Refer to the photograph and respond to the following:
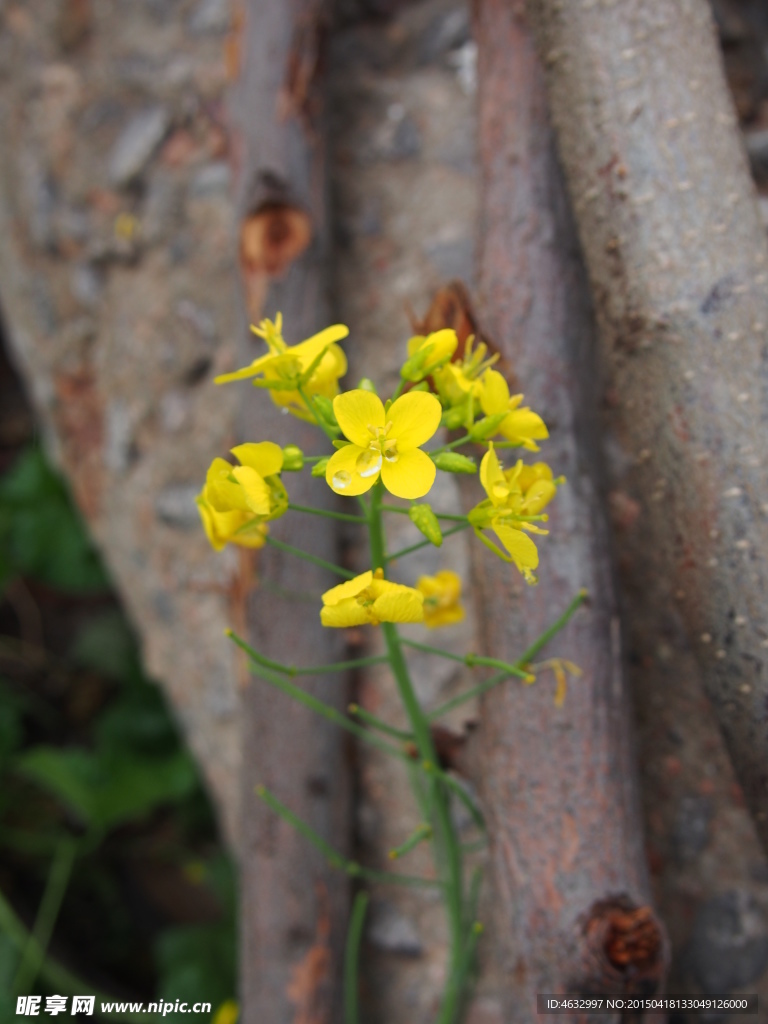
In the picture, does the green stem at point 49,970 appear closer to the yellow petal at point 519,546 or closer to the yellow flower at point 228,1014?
the yellow flower at point 228,1014

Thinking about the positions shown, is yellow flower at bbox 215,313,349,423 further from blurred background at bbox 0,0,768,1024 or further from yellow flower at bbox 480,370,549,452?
blurred background at bbox 0,0,768,1024

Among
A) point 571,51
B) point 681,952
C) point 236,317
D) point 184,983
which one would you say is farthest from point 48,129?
point 681,952

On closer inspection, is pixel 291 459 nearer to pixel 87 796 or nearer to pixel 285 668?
pixel 285 668

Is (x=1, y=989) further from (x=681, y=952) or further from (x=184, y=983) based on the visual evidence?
(x=681, y=952)

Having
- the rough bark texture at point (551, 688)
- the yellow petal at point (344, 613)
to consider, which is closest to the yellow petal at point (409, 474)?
the yellow petal at point (344, 613)

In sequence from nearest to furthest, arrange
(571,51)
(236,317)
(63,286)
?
(571,51) → (236,317) → (63,286)

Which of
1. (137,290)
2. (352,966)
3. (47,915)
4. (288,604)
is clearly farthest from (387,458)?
(47,915)

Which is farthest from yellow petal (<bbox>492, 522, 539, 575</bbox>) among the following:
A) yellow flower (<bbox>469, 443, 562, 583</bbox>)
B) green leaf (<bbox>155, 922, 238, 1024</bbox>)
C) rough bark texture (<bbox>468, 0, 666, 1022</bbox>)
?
green leaf (<bbox>155, 922, 238, 1024</bbox>)
